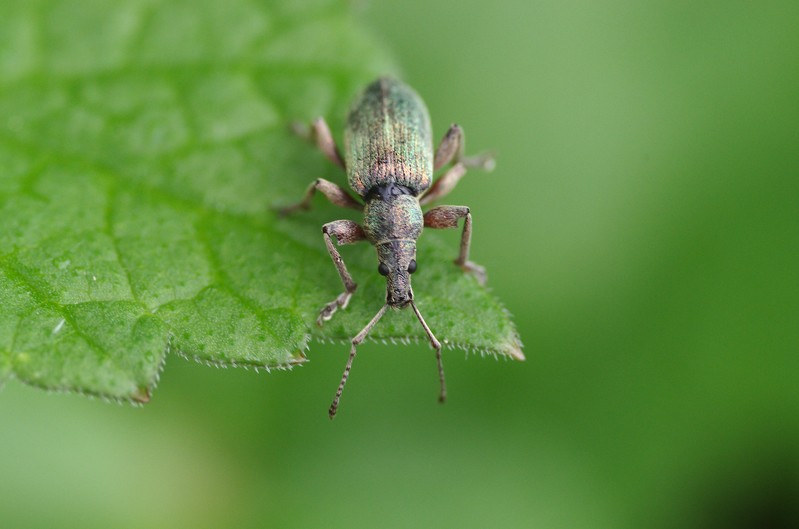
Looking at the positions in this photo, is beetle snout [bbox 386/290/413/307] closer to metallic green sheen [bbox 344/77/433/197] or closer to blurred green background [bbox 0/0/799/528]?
metallic green sheen [bbox 344/77/433/197]

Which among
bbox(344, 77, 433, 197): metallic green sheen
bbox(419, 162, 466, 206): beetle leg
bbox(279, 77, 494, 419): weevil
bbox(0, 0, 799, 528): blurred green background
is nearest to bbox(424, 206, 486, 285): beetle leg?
bbox(279, 77, 494, 419): weevil

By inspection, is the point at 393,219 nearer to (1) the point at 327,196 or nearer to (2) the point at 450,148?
(1) the point at 327,196

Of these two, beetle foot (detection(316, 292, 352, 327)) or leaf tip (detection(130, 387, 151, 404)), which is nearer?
leaf tip (detection(130, 387, 151, 404))

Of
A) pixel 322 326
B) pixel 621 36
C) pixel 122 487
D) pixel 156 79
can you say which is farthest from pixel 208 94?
pixel 621 36

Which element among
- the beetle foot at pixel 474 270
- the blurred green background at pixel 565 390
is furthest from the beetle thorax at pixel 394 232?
the blurred green background at pixel 565 390

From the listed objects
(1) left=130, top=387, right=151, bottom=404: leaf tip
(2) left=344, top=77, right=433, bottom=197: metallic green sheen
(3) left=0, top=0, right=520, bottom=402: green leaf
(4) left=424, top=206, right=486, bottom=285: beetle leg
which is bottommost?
(1) left=130, top=387, right=151, bottom=404: leaf tip

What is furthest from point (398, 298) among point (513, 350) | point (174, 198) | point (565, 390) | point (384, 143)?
point (565, 390)

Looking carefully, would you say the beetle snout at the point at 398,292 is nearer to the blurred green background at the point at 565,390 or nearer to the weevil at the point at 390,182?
the weevil at the point at 390,182
